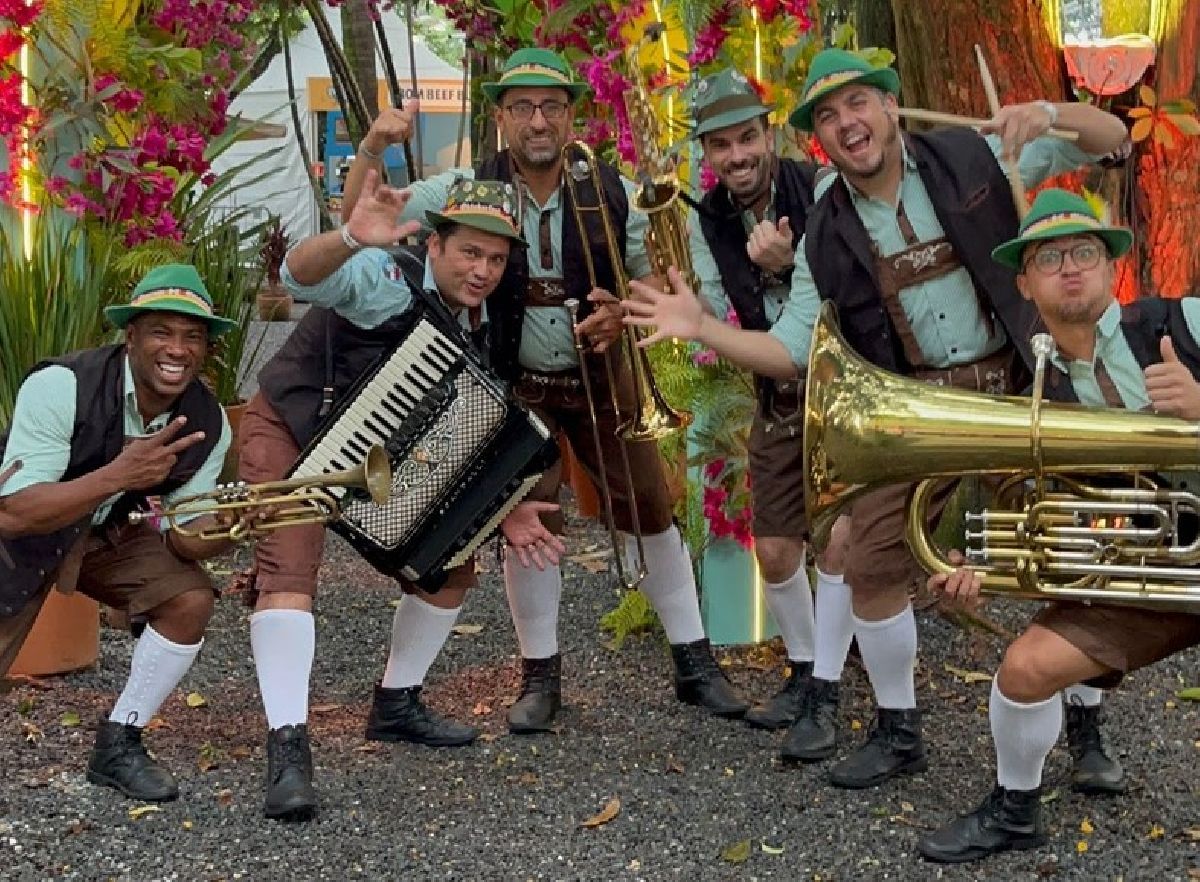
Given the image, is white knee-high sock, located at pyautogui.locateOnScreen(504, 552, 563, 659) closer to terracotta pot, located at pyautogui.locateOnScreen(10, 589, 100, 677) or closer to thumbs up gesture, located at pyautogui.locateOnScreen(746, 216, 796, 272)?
thumbs up gesture, located at pyautogui.locateOnScreen(746, 216, 796, 272)

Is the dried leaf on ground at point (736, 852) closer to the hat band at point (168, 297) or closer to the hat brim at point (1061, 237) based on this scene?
the hat brim at point (1061, 237)

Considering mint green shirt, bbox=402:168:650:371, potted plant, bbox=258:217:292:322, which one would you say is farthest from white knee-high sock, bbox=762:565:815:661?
potted plant, bbox=258:217:292:322

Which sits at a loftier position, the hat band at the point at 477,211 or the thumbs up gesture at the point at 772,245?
the hat band at the point at 477,211

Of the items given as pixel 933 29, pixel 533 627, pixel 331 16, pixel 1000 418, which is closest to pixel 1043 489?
pixel 1000 418

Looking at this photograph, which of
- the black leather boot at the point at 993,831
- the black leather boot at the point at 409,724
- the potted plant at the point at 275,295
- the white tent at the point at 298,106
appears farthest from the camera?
the white tent at the point at 298,106

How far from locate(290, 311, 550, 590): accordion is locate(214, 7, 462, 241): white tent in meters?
14.1

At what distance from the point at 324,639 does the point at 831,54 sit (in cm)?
306

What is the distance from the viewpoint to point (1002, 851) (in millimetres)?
4164

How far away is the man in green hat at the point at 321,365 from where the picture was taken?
14.9 feet

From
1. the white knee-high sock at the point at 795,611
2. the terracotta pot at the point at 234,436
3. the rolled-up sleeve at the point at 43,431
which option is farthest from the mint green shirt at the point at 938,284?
the terracotta pot at the point at 234,436

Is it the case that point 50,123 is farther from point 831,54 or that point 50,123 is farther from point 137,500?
point 831,54

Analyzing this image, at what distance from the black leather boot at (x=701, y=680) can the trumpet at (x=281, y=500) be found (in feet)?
4.76

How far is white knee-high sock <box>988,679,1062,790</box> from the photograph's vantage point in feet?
13.2

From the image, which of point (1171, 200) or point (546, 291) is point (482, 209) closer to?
point (546, 291)
